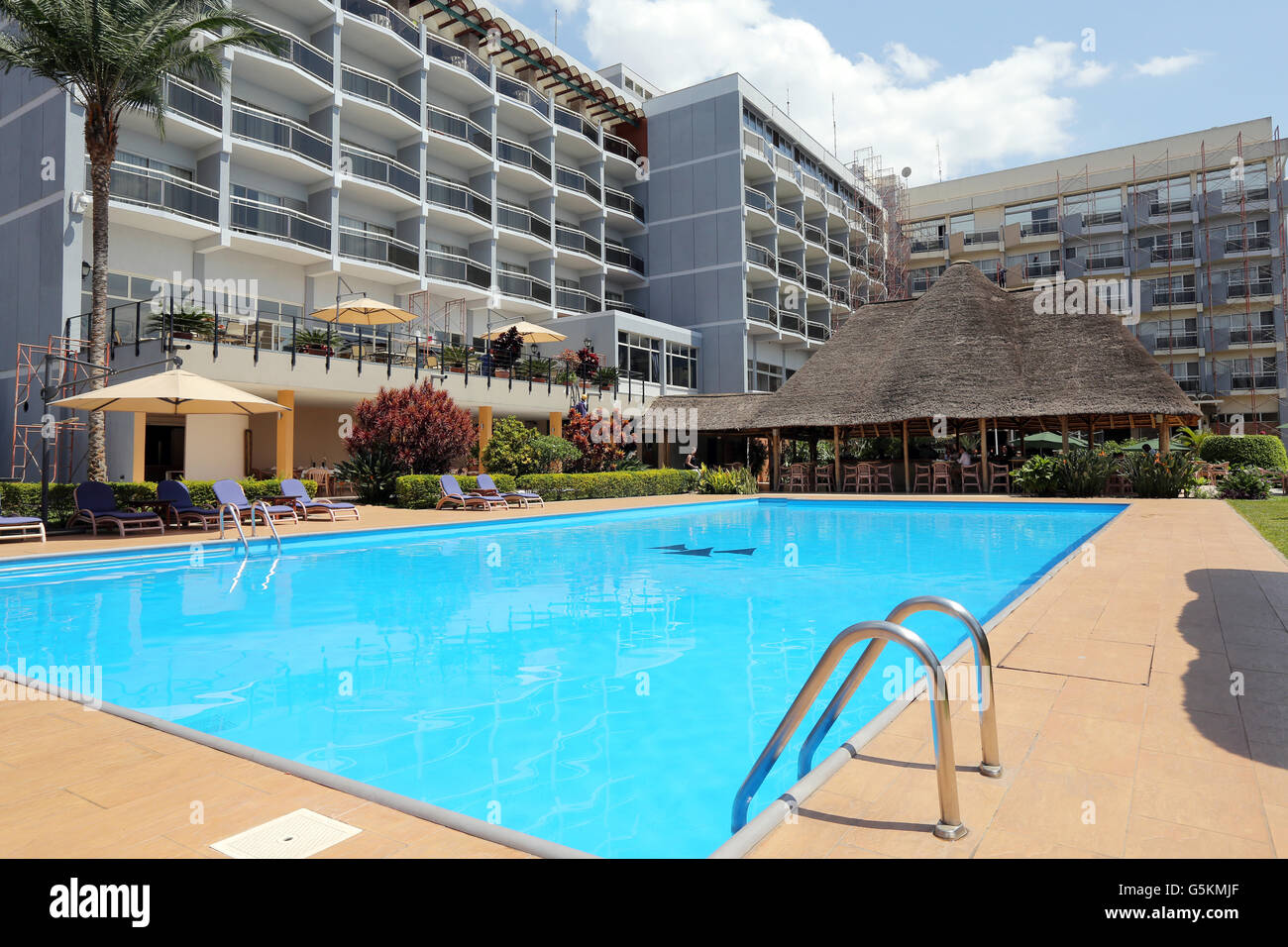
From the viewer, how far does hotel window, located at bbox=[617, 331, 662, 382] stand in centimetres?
2929

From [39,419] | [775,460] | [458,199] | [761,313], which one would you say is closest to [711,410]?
[775,460]

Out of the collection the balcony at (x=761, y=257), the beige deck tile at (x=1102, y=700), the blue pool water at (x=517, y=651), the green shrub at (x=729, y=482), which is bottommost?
the blue pool water at (x=517, y=651)

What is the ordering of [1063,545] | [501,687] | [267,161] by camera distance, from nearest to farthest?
[501,687]
[1063,545]
[267,161]

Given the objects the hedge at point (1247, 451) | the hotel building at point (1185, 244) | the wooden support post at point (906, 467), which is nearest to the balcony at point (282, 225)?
the wooden support post at point (906, 467)

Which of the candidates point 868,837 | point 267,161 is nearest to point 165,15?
point 267,161

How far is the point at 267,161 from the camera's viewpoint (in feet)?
71.9

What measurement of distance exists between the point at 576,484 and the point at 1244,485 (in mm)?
17437

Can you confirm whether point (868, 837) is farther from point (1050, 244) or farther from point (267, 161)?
→ point (1050, 244)

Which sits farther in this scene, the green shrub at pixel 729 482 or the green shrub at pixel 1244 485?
the green shrub at pixel 729 482

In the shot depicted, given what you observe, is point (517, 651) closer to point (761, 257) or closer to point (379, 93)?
point (379, 93)

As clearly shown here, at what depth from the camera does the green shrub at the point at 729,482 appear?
2409cm

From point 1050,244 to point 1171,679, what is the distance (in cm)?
4786

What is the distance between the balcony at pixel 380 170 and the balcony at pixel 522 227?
3.89 metres

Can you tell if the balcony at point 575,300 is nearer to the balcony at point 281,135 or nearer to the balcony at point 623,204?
the balcony at point 623,204
